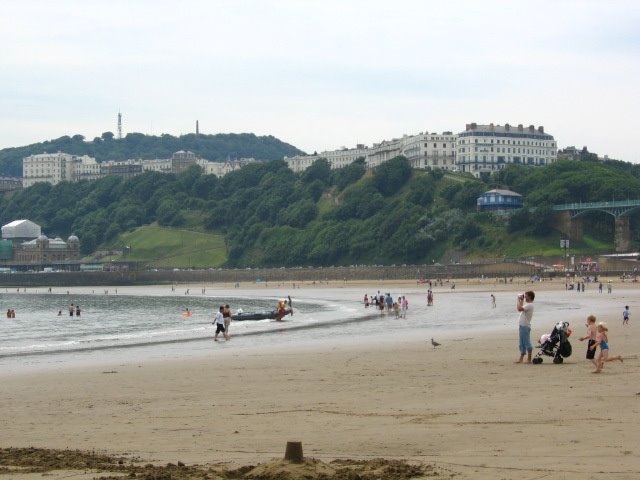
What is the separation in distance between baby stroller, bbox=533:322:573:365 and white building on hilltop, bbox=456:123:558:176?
513ft

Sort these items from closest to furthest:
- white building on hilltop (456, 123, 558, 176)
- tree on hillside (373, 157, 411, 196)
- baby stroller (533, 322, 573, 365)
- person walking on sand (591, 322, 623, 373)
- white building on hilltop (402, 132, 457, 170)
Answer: person walking on sand (591, 322, 623, 373)
baby stroller (533, 322, 573, 365)
tree on hillside (373, 157, 411, 196)
white building on hilltop (456, 123, 558, 176)
white building on hilltop (402, 132, 457, 170)

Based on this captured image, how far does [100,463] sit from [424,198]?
137m

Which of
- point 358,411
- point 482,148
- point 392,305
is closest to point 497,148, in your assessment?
point 482,148

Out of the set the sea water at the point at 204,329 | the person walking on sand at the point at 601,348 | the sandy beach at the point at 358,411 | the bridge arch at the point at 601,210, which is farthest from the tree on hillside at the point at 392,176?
the person walking on sand at the point at 601,348

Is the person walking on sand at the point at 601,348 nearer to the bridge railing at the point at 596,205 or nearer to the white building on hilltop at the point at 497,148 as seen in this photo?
the bridge railing at the point at 596,205

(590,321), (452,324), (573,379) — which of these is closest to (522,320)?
(590,321)

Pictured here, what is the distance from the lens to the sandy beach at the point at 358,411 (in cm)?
1087

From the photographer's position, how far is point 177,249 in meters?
181

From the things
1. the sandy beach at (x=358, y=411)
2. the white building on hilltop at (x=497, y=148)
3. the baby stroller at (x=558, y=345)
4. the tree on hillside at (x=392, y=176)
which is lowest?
the sandy beach at (x=358, y=411)

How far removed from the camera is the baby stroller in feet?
66.7

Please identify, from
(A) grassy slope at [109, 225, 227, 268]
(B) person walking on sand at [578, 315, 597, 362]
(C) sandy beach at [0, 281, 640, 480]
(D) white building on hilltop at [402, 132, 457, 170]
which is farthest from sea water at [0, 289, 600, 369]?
(D) white building on hilltop at [402, 132, 457, 170]

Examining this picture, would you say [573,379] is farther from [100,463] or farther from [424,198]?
[424,198]

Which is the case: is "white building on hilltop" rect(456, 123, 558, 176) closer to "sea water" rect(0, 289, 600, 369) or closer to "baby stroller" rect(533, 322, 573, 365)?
"sea water" rect(0, 289, 600, 369)

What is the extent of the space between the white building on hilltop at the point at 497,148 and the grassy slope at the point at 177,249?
50686mm
